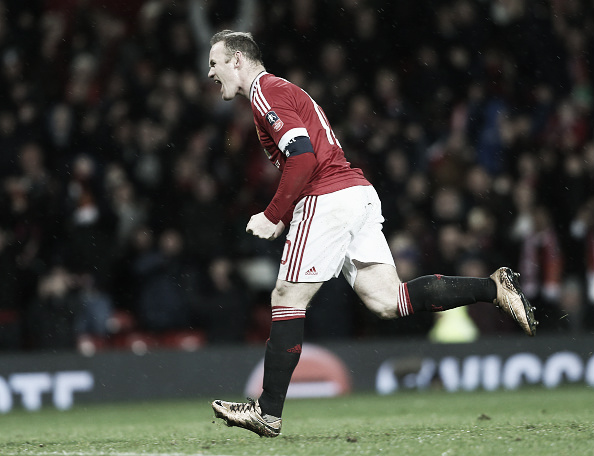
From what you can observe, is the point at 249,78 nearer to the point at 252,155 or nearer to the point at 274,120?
the point at 274,120

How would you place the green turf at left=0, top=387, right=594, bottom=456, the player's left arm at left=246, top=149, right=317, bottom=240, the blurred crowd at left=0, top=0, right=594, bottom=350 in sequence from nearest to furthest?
the green turf at left=0, top=387, right=594, bottom=456
the player's left arm at left=246, top=149, right=317, bottom=240
the blurred crowd at left=0, top=0, right=594, bottom=350

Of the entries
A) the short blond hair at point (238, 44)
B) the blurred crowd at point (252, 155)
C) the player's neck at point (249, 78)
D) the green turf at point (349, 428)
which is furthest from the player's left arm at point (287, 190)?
the blurred crowd at point (252, 155)

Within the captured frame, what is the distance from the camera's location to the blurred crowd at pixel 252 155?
10328 mm

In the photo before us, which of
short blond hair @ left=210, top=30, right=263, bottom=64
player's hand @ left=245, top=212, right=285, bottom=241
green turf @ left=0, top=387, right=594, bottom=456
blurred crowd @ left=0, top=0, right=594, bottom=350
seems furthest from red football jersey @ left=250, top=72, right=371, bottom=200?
blurred crowd @ left=0, top=0, right=594, bottom=350

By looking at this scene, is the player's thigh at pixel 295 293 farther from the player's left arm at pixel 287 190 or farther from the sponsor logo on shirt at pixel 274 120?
the sponsor logo on shirt at pixel 274 120

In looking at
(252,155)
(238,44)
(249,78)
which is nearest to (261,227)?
(249,78)

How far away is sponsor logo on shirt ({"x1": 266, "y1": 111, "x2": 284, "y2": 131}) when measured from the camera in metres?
5.24

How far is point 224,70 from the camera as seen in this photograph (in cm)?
554

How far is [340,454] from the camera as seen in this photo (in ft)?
15.5

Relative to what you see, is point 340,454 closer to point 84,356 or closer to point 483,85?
point 84,356

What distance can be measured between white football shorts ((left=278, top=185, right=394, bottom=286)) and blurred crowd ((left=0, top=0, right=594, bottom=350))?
413cm

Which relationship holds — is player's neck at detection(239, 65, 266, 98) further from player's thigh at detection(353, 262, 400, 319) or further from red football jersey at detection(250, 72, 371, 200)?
player's thigh at detection(353, 262, 400, 319)

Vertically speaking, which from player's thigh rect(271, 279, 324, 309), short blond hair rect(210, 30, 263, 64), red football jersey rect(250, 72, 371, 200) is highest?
short blond hair rect(210, 30, 263, 64)

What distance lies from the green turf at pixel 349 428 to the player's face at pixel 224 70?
1.84 metres
